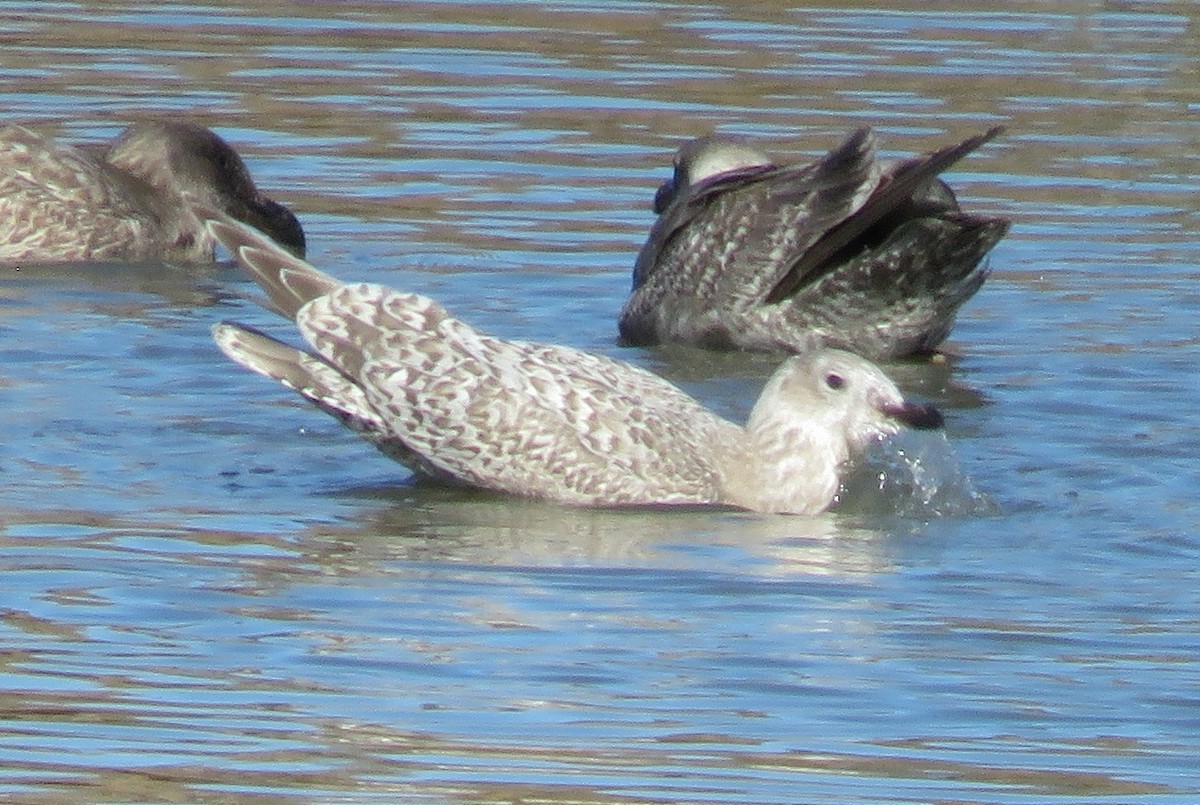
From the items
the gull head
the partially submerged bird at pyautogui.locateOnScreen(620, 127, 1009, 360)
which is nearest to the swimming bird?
the gull head

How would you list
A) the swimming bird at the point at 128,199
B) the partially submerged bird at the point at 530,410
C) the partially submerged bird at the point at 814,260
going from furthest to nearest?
the swimming bird at the point at 128,199 < the partially submerged bird at the point at 814,260 < the partially submerged bird at the point at 530,410

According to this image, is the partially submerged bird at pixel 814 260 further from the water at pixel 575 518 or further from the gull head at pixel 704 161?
the gull head at pixel 704 161

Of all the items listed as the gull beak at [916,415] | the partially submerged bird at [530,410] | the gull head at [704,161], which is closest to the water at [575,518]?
the partially submerged bird at [530,410]

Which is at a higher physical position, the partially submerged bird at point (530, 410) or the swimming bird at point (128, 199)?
the partially submerged bird at point (530, 410)

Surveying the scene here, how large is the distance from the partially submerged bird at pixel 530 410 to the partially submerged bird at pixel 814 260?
1467 millimetres

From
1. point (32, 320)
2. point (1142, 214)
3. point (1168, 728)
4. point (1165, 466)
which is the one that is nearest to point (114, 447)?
point (32, 320)

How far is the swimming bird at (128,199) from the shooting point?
1238 cm

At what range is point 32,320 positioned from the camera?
1102 centimetres

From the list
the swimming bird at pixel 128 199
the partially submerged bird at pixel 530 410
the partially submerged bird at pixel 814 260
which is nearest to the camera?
the partially submerged bird at pixel 530 410

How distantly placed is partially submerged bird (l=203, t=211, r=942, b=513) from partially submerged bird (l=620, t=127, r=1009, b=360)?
1.47 meters

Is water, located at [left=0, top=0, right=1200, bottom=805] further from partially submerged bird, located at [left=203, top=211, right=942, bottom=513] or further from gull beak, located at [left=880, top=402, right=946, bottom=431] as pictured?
gull beak, located at [left=880, top=402, right=946, bottom=431]

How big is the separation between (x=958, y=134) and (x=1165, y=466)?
17.9ft

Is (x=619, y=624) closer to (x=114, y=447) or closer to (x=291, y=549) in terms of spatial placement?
(x=291, y=549)

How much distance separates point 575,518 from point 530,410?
37cm
